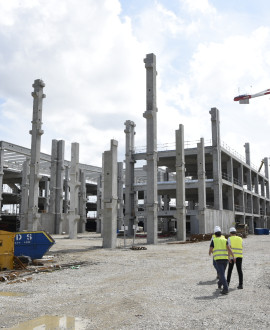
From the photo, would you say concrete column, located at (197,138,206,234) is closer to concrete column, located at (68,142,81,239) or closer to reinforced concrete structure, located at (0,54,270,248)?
reinforced concrete structure, located at (0,54,270,248)

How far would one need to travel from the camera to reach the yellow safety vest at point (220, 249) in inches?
330

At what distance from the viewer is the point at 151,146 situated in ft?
90.3

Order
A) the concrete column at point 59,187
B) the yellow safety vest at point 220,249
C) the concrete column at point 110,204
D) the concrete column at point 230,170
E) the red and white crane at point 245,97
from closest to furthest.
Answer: the yellow safety vest at point 220,249 < the concrete column at point 110,204 < the concrete column at point 59,187 < the concrete column at point 230,170 < the red and white crane at point 245,97

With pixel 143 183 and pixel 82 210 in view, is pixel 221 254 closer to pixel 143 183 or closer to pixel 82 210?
pixel 143 183

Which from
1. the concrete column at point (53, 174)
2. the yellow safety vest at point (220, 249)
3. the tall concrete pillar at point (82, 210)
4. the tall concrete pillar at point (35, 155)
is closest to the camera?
the yellow safety vest at point (220, 249)

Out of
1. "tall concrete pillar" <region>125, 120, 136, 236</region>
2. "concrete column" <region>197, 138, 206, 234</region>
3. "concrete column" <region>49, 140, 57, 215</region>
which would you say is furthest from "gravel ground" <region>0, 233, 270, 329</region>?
"concrete column" <region>49, 140, 57, 215</region>

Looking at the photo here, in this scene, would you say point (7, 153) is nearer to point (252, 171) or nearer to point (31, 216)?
point (31, 216)

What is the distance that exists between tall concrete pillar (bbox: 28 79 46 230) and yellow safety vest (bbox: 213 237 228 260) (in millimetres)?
26322

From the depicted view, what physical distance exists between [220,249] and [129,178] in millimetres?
34059

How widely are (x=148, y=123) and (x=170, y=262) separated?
14.6 meters

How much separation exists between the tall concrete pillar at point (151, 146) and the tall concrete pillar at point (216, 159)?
1457 centimetres

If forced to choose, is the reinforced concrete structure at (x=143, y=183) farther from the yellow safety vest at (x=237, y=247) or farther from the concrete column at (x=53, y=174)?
the yellow safety vest at (x=237, y=247)

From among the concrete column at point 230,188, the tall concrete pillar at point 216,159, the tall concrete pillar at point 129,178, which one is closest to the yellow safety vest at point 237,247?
the tall concrete pillar at point 216,159

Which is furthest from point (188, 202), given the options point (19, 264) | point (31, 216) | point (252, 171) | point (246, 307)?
point (246, 307)
